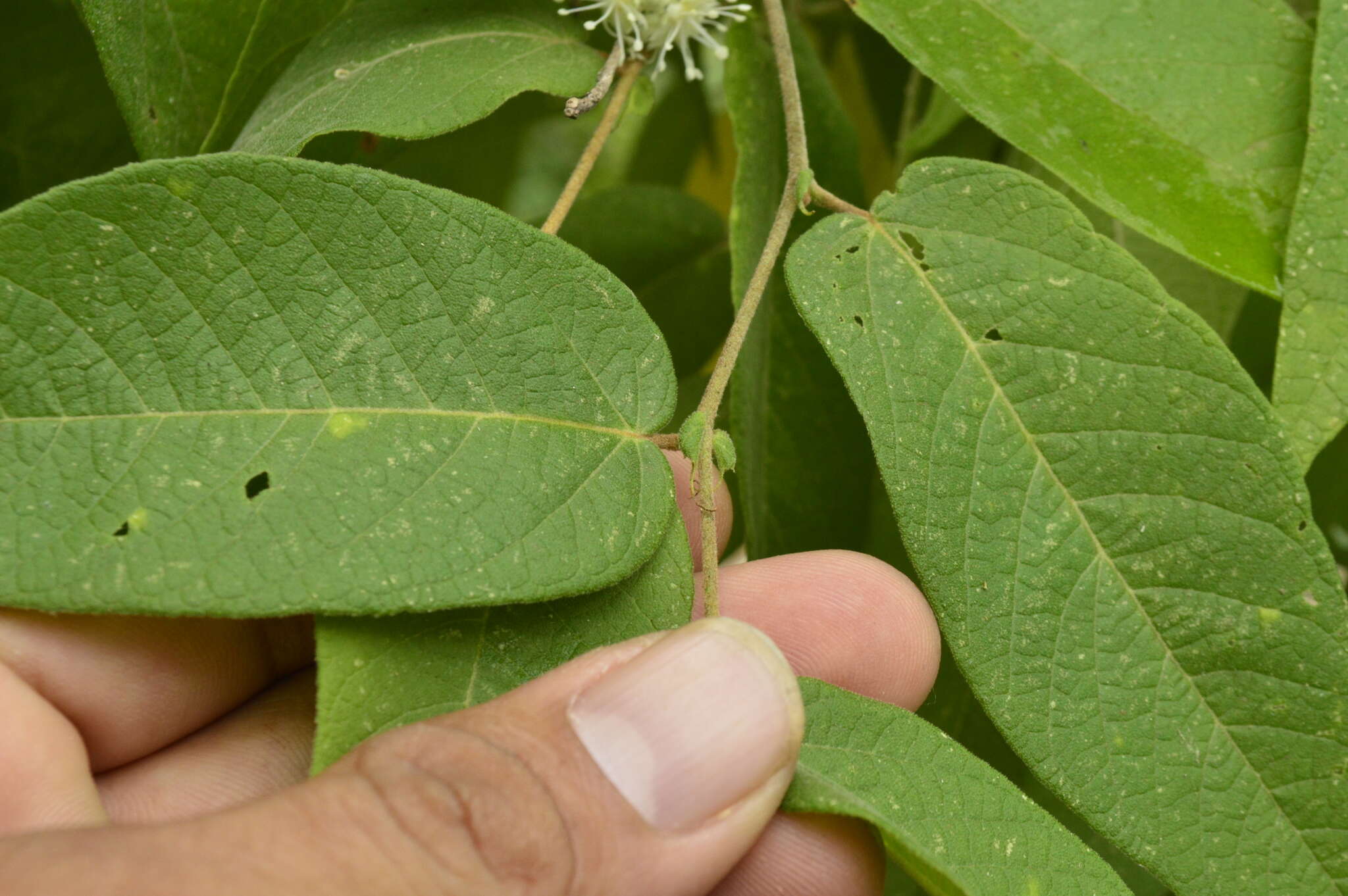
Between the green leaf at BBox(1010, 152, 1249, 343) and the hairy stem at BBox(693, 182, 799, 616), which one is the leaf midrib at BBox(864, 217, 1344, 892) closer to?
the hairy stem at BBox(693, 182, 799, 616)

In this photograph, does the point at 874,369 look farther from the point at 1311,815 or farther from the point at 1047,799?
the point at 1047,799

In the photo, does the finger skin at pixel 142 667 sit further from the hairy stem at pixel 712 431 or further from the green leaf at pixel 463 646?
the hairy stem at pixel 712 431

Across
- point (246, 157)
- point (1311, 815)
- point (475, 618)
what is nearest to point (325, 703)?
point (475, 618)

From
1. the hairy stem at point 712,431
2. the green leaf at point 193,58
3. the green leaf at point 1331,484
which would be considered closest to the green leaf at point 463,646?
the hairy stem at point 712,431

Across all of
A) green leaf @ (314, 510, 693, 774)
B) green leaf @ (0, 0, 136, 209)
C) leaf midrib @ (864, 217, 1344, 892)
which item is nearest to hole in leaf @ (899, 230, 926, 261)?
leaf midrib @ (864, 217, 1344, 892)

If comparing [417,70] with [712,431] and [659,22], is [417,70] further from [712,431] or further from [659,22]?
[712,431]

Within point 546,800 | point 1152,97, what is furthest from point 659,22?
point 546,800
